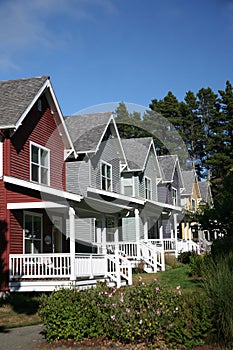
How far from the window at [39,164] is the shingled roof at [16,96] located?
1804 mm

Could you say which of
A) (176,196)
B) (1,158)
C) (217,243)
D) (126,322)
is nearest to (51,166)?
(1,158)

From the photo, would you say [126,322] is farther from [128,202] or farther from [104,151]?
[104,151]

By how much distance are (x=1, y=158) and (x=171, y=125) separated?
53.7 metres

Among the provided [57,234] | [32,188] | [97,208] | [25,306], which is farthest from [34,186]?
[57,234]

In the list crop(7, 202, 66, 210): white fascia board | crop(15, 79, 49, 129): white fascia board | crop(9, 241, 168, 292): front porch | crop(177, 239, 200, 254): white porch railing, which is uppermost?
crop(15, 79, 49, 129): white fascia board

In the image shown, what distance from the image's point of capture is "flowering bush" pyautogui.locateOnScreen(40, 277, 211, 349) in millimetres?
9188

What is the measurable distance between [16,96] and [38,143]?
2.19 metres

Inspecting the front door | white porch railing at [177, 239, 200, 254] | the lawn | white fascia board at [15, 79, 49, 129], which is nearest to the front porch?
the lawn

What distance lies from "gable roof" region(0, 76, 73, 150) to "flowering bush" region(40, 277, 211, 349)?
962cm

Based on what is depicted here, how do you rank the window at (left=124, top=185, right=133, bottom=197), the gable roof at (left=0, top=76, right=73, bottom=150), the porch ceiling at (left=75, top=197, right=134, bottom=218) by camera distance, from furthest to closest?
the window at (left=124, top=185, right=133, bottom=197) < the porch ceiling at (left=75, top=197, right=134, bottom=218) < the gable roof at (left=0, top=76, right=73, bottom=150)

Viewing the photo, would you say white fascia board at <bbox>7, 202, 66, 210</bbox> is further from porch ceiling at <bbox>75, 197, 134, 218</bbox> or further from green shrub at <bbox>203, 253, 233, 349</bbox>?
green shrub at <bbox>203, 253, 233, 349</bbox>

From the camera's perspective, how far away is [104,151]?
27.4 meters

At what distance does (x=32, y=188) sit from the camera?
17453 millimetres

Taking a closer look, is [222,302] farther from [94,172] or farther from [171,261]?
[171,261]
